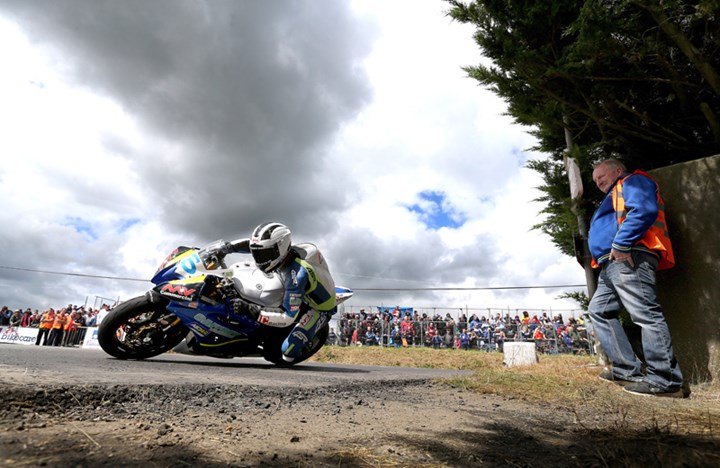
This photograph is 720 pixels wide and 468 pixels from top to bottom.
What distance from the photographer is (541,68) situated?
13.7 ft

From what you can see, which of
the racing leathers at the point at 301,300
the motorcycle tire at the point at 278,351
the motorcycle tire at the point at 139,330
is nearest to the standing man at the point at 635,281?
the racing leathers at the point at 301,300

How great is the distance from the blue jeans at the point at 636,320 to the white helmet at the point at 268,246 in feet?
12.5

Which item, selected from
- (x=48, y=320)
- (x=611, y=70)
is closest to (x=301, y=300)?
(x=611, y=70)

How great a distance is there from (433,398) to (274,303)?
309 cm

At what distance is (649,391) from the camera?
9.57 feet

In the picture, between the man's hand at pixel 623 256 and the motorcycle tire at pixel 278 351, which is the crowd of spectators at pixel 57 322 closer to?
the motorcycle tire at pixel 278 351

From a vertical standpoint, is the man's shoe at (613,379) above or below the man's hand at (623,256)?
below

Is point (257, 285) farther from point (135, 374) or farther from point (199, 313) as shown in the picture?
point (135, 374)

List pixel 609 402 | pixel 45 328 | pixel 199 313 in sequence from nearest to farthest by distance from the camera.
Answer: pixel 609 402, pixel 199 313, pixel 45 328

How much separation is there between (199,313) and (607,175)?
480 cm

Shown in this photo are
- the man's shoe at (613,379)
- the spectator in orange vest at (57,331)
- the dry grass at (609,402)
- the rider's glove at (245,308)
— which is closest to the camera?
the dry grass at (609,402)

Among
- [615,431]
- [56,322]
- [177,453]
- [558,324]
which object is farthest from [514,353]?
[56,322]

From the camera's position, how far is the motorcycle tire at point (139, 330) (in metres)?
4.85

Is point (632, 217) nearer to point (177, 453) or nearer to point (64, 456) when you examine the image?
point (177, 453)
